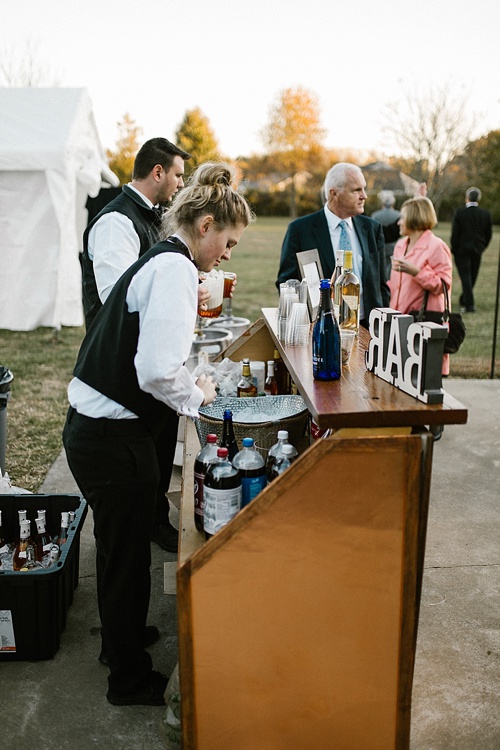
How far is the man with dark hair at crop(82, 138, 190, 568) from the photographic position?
326cm

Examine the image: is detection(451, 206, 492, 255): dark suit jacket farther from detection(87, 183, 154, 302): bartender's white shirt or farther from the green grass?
detection(87, 183, 154, 302): bartender's white shirt

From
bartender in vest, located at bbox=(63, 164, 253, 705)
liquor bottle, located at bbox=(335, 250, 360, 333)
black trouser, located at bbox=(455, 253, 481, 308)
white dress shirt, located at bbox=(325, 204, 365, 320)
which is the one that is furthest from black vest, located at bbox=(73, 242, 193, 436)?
black trouser, located at bbox=(455, 253, 481, 308)

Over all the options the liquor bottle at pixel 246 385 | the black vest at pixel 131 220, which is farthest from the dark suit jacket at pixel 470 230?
the liquor bottle at pixel 246 385

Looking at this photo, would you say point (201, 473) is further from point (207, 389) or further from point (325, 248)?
point (325, 248)

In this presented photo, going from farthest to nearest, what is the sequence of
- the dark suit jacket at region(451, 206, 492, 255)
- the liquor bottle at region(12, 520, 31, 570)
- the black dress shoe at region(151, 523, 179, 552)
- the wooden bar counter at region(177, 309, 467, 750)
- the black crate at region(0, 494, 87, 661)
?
→ the dark suit jacket at region(451, 206, 492, 255) → the black dress shoe at region(151, 523, 179, 552) → the liquor bottle at region(12, 520, 31, 570) → the black crate at region(0, 494, 87, 661) → the wooden bar counter at region(177, 309, 467, 750)

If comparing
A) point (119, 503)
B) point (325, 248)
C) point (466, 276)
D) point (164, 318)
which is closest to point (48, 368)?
point (325, 248)

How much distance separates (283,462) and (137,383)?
55 centimetres

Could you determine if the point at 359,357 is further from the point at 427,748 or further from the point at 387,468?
the point at 427,748

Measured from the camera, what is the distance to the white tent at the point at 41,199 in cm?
862

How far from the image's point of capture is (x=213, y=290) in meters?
3.67

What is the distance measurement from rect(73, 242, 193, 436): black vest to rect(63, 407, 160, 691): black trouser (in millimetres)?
89

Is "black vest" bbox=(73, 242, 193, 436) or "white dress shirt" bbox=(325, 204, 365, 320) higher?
"white dress shirt" bbox=(325, 204, 365, 320)

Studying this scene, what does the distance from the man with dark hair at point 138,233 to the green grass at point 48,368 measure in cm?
134

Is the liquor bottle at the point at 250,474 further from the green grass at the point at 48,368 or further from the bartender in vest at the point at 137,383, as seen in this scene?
the green grass at the point at 48,368
